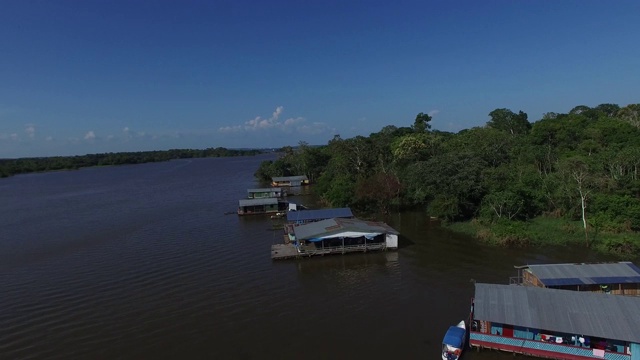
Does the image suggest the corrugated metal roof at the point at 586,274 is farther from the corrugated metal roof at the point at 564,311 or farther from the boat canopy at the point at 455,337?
the boat canopy at the point at 455,337

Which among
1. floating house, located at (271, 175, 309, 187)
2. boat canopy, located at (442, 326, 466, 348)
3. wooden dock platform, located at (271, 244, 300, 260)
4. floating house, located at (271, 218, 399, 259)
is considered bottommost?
boat canopy, located at (442, 326, 466, 348)

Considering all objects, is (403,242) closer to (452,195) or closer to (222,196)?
(452,195)

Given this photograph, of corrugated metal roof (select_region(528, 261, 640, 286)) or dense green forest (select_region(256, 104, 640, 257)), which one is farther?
dense green forest (select_region(256, 104, 640, 257))

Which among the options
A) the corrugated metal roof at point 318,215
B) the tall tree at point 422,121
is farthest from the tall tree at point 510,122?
the corrugated metal roof at point 318,215

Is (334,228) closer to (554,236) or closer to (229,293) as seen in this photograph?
(229,293)

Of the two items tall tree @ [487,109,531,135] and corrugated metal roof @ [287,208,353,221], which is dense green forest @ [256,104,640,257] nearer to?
corrugated metal roof @ [287,208,353,221]

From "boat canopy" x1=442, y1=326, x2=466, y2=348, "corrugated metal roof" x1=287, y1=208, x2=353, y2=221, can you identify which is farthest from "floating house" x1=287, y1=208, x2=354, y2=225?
"boat canopy" x1=442, y1=326, x2=466, y2=348
